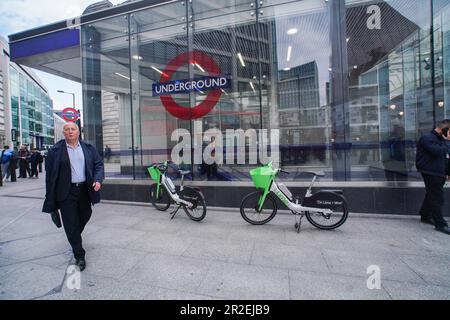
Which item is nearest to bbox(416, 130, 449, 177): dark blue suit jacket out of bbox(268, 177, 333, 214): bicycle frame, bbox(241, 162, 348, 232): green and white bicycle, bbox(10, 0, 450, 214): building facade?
bbox(10, 0, 450, 214): building facade

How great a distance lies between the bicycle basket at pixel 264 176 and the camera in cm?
458

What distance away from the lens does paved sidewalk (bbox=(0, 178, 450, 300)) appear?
257 cm

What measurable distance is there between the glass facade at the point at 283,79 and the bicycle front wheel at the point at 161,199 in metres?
1.36

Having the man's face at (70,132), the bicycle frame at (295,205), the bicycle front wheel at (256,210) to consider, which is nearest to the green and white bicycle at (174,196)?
the bicycle front wheel at (256,210)

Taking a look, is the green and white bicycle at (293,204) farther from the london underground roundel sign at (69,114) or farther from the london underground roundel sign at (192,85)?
the london underground roundel sign at (69,114)

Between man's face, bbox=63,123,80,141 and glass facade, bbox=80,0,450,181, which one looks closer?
man's face, bbox=63,123,80,141

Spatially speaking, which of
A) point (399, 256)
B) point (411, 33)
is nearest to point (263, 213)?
point (399, 256)

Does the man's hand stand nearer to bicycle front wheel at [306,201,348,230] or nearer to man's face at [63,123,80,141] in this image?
man's face at [63,123,80,141]

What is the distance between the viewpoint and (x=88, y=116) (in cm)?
831

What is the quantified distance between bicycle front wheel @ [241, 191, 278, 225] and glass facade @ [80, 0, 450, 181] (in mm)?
1788

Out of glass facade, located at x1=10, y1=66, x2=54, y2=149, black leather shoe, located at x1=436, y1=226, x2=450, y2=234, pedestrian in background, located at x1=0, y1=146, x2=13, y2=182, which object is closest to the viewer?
black leather shoe, located at x1=436, y1=226, x2=450, y2=234

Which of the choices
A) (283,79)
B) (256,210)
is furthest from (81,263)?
(283,79)
